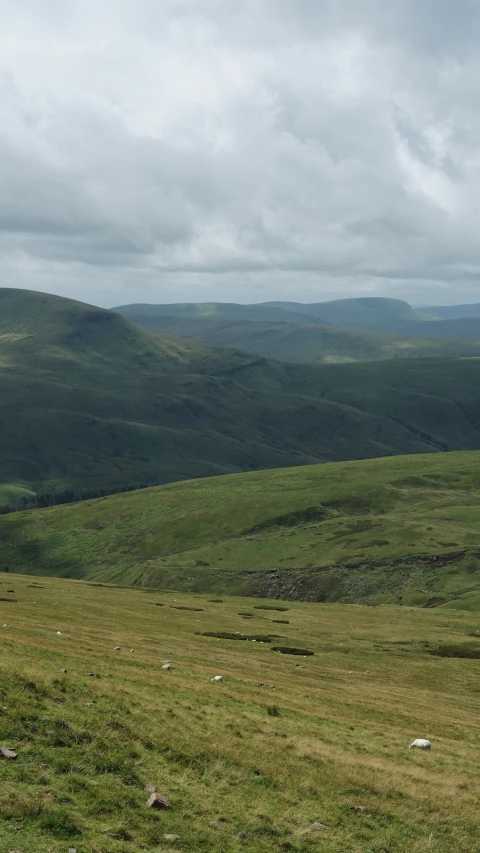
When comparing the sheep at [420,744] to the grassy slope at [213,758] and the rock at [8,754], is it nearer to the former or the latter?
the grassy slope at [213,758]

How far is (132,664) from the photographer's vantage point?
47312 mm

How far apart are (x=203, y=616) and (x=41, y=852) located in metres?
93.1

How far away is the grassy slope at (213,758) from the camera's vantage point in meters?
22.0

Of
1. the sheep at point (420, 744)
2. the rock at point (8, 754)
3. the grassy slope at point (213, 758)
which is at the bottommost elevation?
the sheep at point (420, 744)

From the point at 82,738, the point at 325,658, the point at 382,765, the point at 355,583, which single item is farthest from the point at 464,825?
the point at 355,583

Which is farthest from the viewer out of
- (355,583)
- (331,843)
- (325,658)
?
(355,583)

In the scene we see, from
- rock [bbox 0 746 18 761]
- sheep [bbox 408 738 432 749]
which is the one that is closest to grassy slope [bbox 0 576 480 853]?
rock [bbox 0 746 18 761]

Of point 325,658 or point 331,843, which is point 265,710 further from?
point 325,658

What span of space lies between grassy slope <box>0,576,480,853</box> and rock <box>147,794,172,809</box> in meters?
0.24

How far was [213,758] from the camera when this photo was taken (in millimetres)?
28641

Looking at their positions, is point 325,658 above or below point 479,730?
below

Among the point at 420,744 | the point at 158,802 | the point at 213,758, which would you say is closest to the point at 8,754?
the point at 158,802

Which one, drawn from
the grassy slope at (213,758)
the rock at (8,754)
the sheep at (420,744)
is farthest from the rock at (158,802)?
the sheep at (420,744)

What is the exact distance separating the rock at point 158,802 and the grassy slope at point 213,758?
24cm
